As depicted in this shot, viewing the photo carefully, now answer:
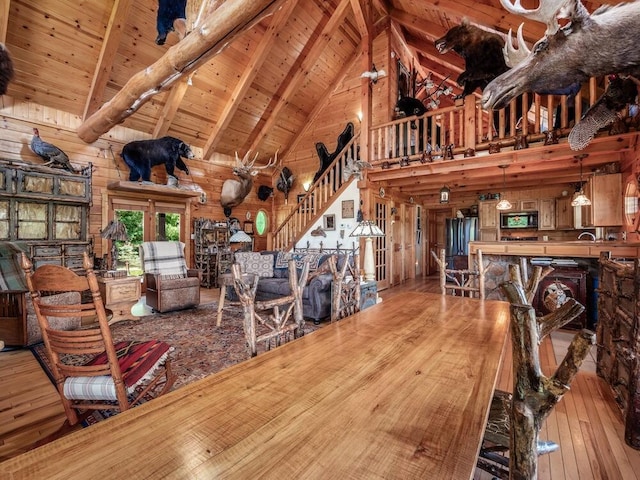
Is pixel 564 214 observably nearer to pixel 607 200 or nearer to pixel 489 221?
pixel 489 221

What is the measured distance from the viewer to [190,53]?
338 centimetres

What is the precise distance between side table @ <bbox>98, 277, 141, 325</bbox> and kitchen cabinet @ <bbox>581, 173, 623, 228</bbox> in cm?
613

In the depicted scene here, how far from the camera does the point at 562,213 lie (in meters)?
6.27

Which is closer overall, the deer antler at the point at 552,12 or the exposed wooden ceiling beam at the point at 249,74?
the deer antler at the point at 552,12

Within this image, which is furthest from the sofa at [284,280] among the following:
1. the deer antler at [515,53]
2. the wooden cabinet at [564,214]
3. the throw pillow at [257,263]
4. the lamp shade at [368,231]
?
the wooden cabinet at [564,214]

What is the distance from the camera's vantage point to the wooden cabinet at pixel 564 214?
6.14 meters

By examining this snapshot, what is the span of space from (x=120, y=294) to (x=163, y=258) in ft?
2.96

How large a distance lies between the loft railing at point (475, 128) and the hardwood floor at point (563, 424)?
3.03 m

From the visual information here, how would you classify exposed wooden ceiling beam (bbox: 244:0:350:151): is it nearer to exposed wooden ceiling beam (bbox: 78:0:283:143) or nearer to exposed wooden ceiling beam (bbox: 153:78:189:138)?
exposed wooden ceiling beam (bbox: 153:78:189:138)

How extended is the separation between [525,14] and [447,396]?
2.76 meters

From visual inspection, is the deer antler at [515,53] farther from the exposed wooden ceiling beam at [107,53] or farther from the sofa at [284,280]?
the exposed wooden ceiling beam at [107,53]

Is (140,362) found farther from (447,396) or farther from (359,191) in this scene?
(359,191)

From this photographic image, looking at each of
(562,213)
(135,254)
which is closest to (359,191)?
(562,213)

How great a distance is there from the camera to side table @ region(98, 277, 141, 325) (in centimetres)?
395
